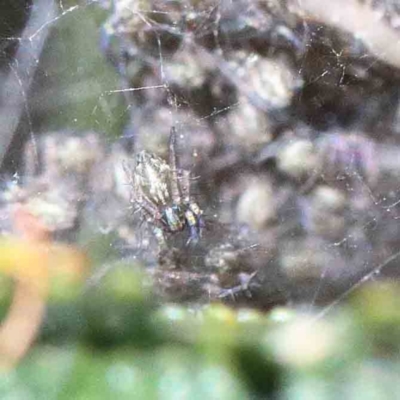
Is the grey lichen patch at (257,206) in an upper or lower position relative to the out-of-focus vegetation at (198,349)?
upper

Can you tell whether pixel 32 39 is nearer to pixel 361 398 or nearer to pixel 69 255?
pixel 69 255

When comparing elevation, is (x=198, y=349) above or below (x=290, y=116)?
below

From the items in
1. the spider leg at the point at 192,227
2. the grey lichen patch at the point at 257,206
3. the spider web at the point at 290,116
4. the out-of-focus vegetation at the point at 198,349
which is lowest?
the out-of-focus vegetation at the point at 198,349

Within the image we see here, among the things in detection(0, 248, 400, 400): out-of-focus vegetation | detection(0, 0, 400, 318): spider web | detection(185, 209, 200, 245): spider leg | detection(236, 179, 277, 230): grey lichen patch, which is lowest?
detection(0, 248, 400, 400): out-of-focus vegetation

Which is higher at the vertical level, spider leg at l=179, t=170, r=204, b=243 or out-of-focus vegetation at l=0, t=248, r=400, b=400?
spider leg at l=179, t=170, r=204, b=243

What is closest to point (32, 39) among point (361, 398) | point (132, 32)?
point (132, 32)
